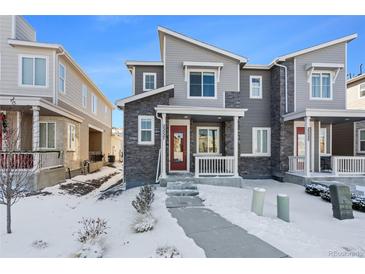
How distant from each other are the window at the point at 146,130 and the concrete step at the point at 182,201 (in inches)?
148

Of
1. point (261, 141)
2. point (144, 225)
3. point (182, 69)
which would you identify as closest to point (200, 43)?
point (182, 69)

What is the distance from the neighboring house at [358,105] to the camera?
15617mm

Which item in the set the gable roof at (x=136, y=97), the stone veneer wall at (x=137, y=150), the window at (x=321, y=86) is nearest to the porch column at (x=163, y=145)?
the stone veneer wall at (x=137, y=150)

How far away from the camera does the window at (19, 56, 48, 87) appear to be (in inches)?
468

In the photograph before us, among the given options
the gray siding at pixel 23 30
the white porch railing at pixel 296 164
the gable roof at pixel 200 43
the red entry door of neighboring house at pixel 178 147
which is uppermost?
the gray siding at pixel 23 30

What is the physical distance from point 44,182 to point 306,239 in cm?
1076

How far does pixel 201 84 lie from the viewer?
41.2ft

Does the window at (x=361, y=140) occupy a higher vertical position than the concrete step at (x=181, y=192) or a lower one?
higher

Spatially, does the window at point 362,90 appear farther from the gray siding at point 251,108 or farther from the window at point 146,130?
the window at point 146,130

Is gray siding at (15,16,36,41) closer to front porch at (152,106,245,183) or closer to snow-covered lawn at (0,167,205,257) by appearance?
front porch at (152,106,245,183)

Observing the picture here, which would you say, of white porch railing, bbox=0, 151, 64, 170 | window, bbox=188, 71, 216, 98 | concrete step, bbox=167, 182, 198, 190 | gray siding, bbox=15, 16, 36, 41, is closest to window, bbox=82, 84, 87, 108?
gray siding, bbox=15, 16, 36, 41

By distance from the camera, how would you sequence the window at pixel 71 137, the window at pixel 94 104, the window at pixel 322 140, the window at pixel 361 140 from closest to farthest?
the window at pixel 71 137
the window at pixel 322 140
the window at pixel 361 140
the window at pixel 94 104

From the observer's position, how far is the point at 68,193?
10.3 metres
